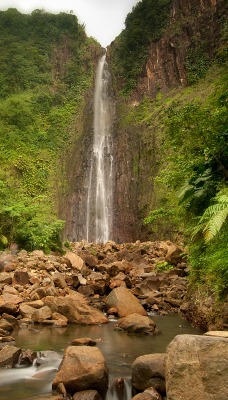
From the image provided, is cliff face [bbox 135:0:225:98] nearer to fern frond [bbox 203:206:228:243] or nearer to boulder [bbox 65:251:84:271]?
boulder [bbox 65:251:84:271]

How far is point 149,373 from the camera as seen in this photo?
464 cm

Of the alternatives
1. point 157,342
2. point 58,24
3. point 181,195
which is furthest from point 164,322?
point 58,24

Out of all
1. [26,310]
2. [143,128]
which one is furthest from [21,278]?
[143,128]

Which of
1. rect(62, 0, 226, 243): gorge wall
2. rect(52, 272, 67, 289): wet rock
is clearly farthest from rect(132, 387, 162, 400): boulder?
rect(62, 0, 226, 243): gorge wall

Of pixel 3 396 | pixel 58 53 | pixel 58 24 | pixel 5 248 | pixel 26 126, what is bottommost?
pixel 3 396

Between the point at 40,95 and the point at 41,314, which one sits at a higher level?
the point at 40,95

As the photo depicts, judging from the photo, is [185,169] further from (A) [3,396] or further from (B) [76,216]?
(B) [76,216]

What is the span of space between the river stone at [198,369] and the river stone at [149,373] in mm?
1123

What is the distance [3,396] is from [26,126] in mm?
31309

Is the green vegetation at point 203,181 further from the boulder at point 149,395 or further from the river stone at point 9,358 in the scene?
the river stone at point 9,358

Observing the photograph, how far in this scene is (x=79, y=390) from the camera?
4512mm

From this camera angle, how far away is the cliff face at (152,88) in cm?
2964

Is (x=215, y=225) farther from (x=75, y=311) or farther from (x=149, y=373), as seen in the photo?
(x=75, y=311)

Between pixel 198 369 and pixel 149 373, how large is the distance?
5.05 feet
